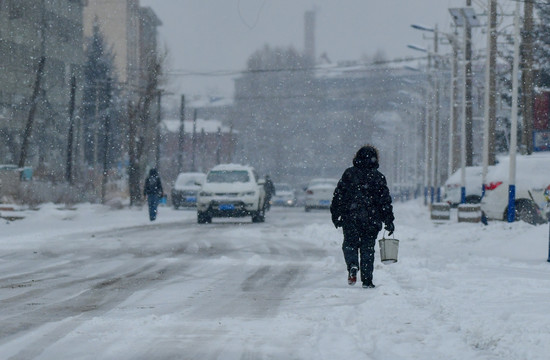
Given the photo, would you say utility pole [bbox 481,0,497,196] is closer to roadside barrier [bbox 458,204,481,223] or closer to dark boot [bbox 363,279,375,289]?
roadside barrier [bbox 458,204,481,223]

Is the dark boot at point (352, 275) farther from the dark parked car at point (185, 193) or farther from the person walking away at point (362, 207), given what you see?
the dark parked car at point (185, 193)

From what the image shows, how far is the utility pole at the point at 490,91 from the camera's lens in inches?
1212

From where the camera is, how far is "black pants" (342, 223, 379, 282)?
453 inches

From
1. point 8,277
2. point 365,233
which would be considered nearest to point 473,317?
point 365,233

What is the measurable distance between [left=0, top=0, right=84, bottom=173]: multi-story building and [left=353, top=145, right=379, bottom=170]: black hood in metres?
53.6

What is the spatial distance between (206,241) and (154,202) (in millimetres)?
10603

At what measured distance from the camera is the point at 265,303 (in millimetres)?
9906

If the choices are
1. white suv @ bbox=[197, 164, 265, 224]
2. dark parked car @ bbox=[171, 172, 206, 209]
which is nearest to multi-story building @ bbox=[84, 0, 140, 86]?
dark parked car @ bbox=[171, 172, 206, 209]

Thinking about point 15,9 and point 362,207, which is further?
point 15,9

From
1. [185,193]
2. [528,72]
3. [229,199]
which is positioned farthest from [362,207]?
[185,193]

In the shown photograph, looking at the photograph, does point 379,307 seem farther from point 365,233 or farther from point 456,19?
point 456,19

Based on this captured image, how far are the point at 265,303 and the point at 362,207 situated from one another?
2.25 m

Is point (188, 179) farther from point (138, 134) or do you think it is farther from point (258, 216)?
point (258, 216)

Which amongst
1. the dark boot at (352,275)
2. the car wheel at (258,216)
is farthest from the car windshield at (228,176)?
the dark boot at (352,275)
